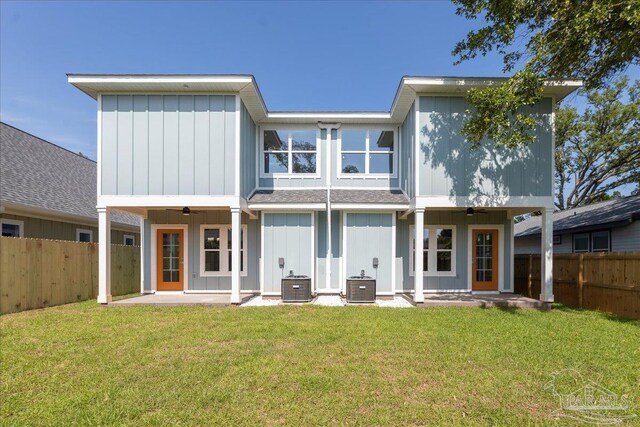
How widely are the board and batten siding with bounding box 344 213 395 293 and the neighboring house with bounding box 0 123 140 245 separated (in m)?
9.75

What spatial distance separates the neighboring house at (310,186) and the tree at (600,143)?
15.9m

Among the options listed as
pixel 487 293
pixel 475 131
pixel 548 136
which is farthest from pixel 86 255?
pixel 548 136

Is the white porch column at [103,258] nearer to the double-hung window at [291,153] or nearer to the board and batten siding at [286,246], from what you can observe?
the board and batten siding at [286,246]

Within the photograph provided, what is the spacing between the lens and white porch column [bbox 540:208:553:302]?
350 inches

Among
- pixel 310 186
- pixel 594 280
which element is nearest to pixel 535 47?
pixel 594 280

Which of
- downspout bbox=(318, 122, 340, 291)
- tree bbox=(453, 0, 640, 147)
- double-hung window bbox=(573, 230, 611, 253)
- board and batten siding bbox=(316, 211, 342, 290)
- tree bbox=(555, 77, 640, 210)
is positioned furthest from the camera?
tree bbox=(555, 77, 640, 210)

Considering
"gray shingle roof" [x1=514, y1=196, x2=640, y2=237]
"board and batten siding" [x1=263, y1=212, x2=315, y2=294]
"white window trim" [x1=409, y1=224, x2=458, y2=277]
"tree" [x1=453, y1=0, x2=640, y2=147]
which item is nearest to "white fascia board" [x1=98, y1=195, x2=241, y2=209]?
"board and batten siding" [x1=263, y1=212, x2=315, y2=294]

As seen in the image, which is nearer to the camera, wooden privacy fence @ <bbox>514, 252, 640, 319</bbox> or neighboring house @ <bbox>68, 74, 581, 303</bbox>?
wooden privacy fence @ <bbox>514, 252, 640, 319</bbox>

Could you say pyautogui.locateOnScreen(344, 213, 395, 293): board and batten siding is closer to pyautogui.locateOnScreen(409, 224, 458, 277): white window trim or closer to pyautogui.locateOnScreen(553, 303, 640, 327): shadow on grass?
pyautogui.locateOnScreen(409, 224, 458, 277): white window trim

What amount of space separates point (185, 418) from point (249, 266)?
774cm

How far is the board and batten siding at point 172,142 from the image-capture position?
9.09 m

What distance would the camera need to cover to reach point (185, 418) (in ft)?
10.5

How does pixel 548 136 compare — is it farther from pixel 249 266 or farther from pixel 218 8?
pixel 218 8
